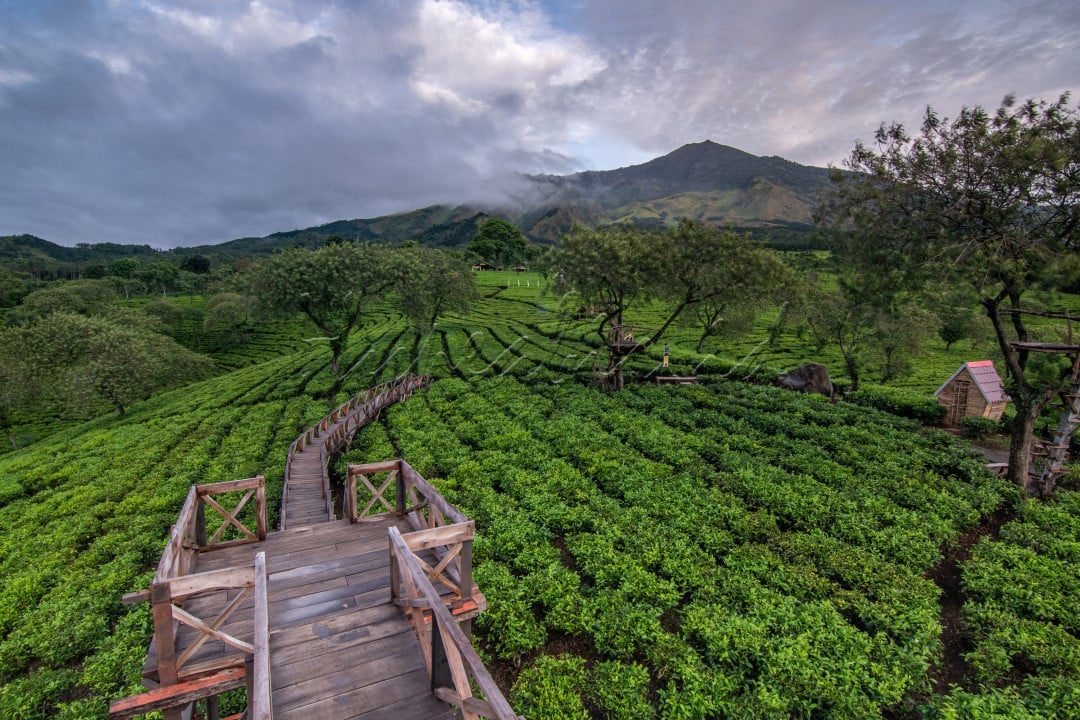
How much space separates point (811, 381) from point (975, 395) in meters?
8.85

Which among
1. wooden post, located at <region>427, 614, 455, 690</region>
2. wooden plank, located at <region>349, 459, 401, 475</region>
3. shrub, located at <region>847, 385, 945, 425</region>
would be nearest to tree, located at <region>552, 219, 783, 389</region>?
shrub, located at <region>847, 385, 945, 425</region>

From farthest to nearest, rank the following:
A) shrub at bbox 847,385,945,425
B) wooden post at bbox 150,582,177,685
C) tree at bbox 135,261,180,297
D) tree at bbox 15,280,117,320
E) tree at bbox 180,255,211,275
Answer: tree at bbox 180,255,211,275 → tree at bbox 135,261,180,297 → tree at bbox 15,280,117,320 → shrub at bbox 847,385,945,425 → wooden post at bbox 150,582,177,685

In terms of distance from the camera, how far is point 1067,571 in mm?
11906

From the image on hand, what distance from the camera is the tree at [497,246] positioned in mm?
130375

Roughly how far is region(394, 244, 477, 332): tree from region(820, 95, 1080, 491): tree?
106 ft

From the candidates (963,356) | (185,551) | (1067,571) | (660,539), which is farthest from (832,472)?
(963,356)

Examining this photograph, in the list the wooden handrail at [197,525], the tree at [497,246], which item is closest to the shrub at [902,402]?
the wooden handrail at [197,525]

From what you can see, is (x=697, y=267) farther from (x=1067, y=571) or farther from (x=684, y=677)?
(x=684, y=677)

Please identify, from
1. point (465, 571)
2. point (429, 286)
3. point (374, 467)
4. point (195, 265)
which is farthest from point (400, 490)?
point (195, 265)

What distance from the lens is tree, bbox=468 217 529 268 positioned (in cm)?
13038

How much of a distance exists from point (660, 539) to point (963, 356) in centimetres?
5928

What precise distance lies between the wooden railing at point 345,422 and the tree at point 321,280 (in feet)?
29.2

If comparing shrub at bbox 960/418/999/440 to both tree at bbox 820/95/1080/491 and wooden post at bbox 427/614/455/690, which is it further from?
wooden post at bbox 427/614/455/690

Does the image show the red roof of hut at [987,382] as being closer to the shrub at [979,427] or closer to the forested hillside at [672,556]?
the shrub at [979,427]
